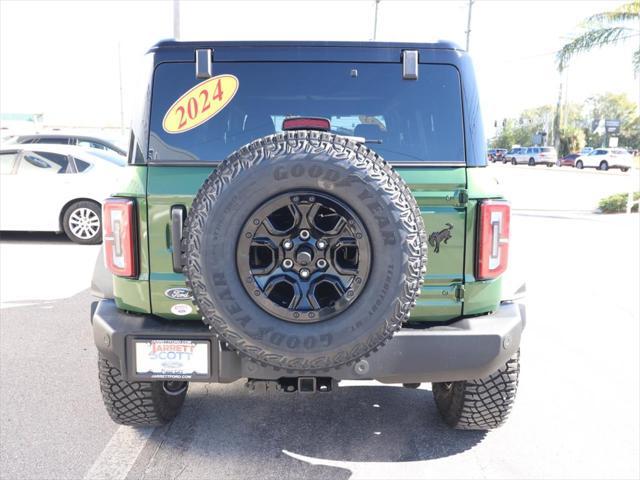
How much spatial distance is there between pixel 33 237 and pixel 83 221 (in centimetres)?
133

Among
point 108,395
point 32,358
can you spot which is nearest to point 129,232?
point 108,395

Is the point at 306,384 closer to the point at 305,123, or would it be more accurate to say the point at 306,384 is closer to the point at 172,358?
the point at 172,358

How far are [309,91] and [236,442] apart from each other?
1868 millimetres

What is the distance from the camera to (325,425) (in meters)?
3.35

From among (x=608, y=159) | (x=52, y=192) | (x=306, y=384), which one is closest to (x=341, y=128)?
(x=306, y=384)

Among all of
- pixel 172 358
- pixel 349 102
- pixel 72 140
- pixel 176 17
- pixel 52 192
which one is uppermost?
pixel 176 17

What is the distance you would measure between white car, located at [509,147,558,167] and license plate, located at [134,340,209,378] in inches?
2102

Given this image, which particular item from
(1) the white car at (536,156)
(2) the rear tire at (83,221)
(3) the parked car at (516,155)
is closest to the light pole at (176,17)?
(2) the rear tire at (83,221)

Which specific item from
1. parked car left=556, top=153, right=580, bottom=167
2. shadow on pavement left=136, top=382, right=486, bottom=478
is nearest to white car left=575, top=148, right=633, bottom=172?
parked car left=556, top=153, right=580, bottom=167

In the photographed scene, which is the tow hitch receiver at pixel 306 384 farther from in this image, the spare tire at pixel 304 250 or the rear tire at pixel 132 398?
the rear tire at pixel 132 398

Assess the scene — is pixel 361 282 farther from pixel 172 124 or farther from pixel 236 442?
pixel 236 442

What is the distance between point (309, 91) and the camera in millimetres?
2754

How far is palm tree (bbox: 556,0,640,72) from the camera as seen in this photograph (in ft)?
52.5

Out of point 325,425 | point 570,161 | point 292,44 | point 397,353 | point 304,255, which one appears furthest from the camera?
point 570,161
